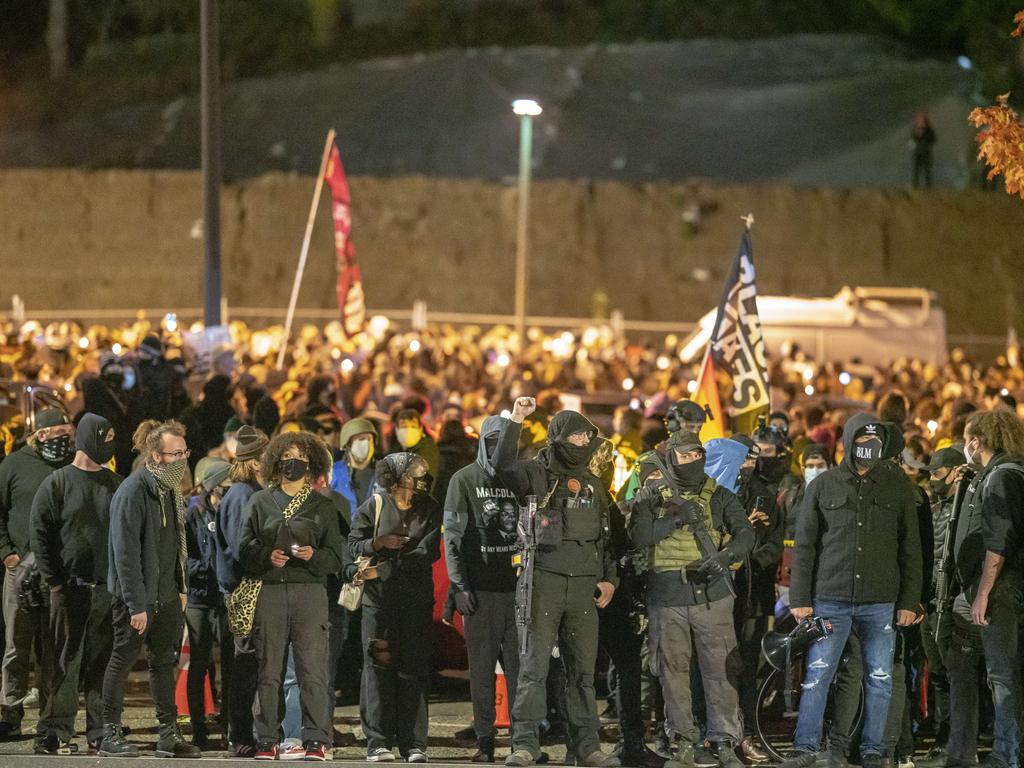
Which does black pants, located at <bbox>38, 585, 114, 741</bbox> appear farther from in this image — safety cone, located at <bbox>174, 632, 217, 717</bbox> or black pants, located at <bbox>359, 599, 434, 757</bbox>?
black pants, located at <bbox>359, 599, 434, 757</bbox>

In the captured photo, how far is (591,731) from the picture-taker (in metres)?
9.84

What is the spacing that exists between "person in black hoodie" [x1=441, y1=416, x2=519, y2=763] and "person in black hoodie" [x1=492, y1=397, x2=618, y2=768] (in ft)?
1.06

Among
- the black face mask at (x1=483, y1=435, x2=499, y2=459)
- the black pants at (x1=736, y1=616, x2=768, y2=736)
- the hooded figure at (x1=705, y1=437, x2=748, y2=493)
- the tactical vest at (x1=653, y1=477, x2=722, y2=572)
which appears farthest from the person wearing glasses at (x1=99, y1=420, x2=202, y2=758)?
the black pants at (x1=736, y1=616, x2=768, y2=736)

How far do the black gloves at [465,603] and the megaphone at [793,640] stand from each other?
1636mm

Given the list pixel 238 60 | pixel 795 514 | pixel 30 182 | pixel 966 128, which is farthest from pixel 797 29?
pixel 795 514

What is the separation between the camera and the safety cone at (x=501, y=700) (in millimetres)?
11023

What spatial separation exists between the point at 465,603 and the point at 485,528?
44 cm

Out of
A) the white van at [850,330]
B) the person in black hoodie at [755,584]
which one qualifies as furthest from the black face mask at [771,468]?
the white van at [850,330]

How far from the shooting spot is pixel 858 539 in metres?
9.67

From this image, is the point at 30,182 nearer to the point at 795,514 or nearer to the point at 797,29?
the point at 797,29

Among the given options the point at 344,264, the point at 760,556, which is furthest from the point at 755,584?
the point at 344,264

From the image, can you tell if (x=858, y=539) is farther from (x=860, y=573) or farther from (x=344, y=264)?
(x=344, y=264)

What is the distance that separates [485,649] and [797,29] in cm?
5755

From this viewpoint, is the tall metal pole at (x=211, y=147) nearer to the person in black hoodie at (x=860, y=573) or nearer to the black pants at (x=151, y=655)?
the black pants at (x=151, y=655)
